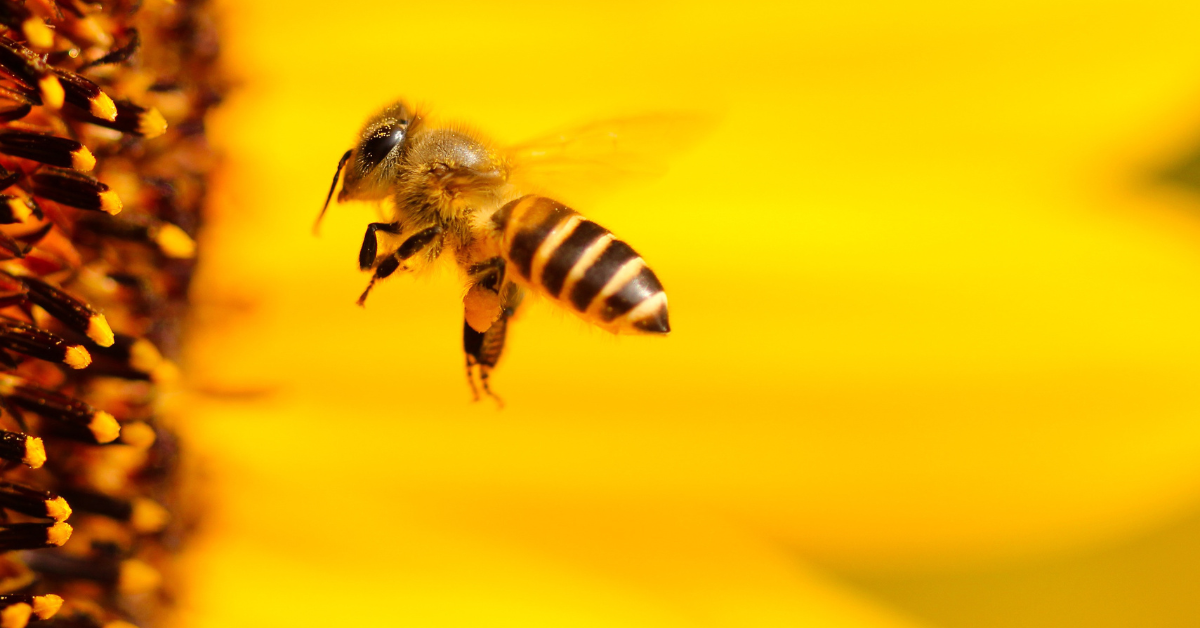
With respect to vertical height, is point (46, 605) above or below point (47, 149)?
below

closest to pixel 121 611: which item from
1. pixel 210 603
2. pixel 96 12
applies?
pixel 210 603

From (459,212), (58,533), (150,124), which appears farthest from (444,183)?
(58,533)

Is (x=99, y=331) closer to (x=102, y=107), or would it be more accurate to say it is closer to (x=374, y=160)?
(x=102, y=107)

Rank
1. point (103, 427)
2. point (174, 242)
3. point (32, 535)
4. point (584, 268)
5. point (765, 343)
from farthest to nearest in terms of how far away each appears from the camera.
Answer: point (765, 343)
point (174, 242)
point (103, 427)
point (32, 535)
point (584, 268)

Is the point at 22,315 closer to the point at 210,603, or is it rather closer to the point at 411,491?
the point at 210,603

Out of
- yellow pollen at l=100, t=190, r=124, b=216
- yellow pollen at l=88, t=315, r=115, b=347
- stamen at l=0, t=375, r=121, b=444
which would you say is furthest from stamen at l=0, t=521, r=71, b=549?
yellow pollen at l=100, t=190, r=124, b=216

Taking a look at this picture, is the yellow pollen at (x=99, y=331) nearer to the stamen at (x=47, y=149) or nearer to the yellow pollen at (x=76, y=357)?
the yellow pollen at (x=76, y=357)

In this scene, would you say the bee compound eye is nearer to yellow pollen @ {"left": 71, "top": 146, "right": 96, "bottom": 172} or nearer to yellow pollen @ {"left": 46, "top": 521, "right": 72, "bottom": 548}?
yellow pollen @ {"left": 71, "top": 146, "right": 96, "bottom": 172}
